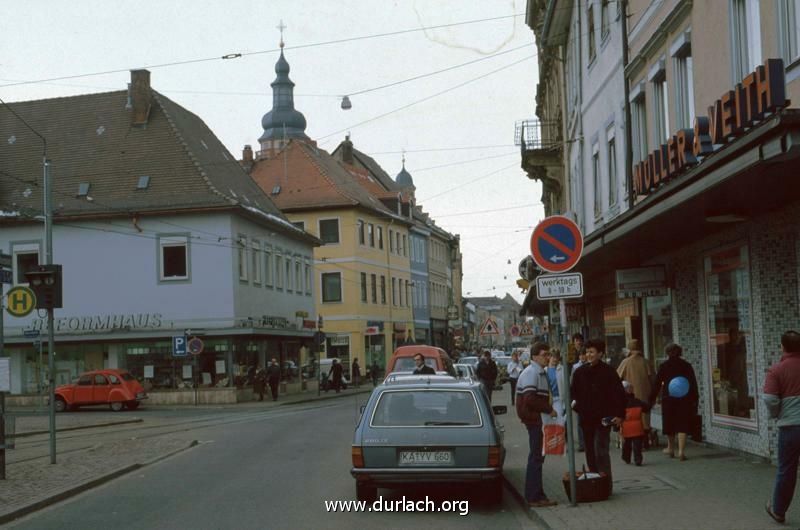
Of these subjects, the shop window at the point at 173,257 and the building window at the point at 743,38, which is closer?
the building window at the point at 743,38

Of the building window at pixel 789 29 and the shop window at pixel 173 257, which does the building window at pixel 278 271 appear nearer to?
the shop window at pixel 173 257

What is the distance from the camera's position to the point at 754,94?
12156mm

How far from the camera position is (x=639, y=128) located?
73.4 ft

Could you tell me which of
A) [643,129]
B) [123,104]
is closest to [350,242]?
[123,104]

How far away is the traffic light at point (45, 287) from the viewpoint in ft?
59.8

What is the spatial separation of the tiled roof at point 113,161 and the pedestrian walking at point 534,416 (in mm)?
35641

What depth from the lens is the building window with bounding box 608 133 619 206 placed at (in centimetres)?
2505

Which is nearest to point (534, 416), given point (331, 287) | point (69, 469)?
point (69, 469)

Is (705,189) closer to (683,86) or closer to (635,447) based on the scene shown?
(635,447)

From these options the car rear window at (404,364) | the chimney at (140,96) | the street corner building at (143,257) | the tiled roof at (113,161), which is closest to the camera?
the car rear window at (404,364)

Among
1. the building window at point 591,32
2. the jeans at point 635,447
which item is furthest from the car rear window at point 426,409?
the building window at point 591,32

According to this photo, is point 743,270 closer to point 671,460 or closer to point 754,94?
point 671,460

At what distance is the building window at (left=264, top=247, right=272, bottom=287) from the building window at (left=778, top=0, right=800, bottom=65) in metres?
41.9

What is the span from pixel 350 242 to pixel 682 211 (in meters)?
59.2
